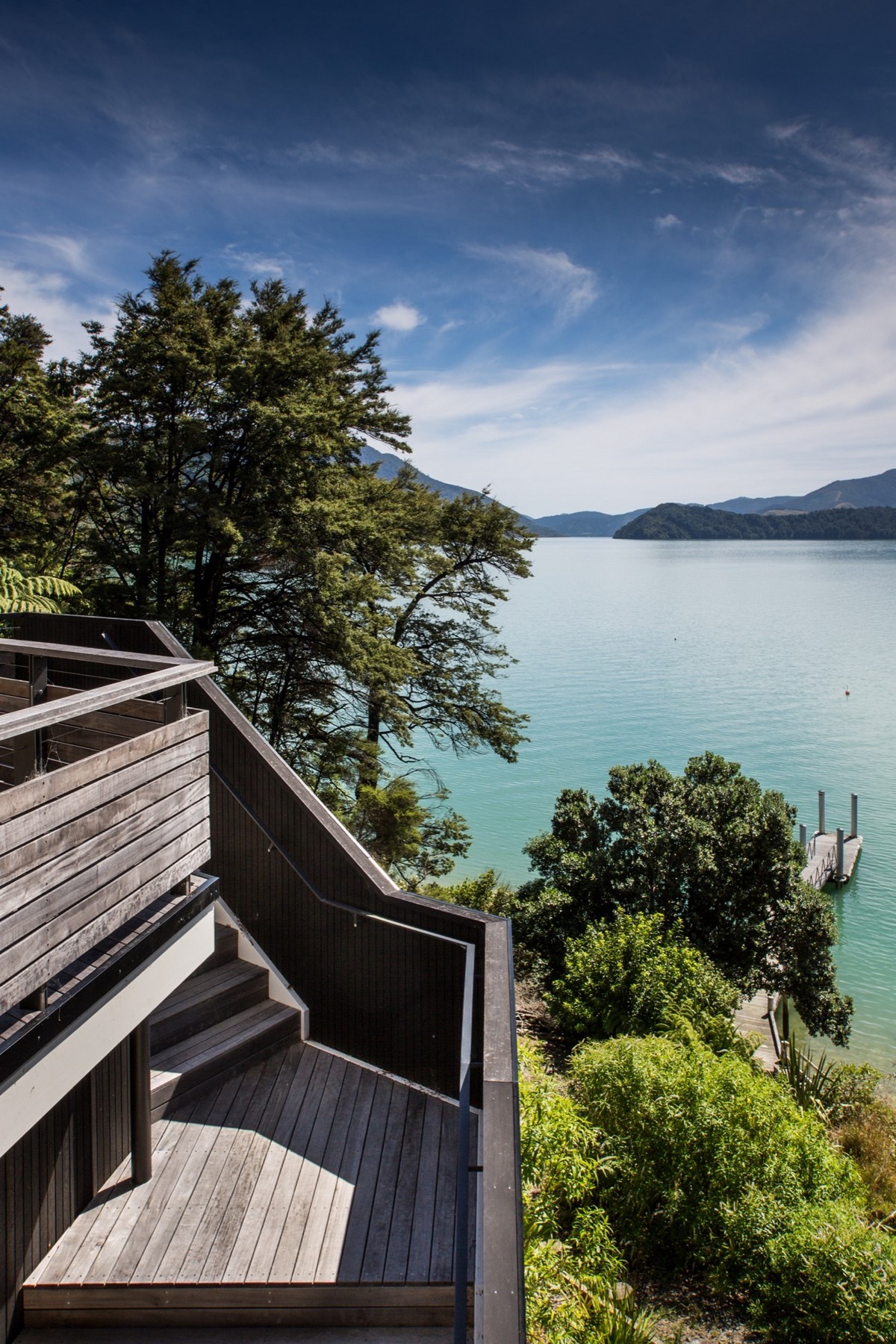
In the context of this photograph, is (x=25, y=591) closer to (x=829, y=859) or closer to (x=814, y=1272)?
(x=814, y=1272)

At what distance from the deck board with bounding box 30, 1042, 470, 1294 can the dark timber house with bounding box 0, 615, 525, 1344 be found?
0.5 inches

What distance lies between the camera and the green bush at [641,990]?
10.2 m

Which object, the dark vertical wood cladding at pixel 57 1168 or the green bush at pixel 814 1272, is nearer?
the dark vertical wood cladding at pixel 57 1168

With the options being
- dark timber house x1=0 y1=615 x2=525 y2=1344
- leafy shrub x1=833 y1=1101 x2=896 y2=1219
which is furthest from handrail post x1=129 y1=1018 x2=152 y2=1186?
leafy shrub x1=833 y1=1101 x2=896 y2=1219

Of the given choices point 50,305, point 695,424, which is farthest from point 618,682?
point 50,305

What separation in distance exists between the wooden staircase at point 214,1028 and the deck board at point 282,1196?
0.11m

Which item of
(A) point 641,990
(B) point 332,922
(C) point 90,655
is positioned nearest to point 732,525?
(A) point 641,990

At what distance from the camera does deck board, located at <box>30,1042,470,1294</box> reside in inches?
131

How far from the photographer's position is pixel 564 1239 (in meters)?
5.36

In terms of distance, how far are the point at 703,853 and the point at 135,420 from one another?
40.7 feet

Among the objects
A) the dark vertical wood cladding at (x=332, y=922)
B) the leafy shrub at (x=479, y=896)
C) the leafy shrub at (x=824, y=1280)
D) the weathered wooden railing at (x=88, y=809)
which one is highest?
the weathered wooden railing at (x=88, y=809)

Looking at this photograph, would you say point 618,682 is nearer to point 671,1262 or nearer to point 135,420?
point 135,420

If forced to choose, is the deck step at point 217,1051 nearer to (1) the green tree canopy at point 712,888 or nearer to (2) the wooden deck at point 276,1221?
(2) the wooden deck at point 276,1221

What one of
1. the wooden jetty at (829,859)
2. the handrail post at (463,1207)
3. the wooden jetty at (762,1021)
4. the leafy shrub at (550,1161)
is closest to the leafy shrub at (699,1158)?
the leafy shrub at (550,1161)
